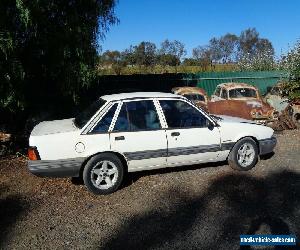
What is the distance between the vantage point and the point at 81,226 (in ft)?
17.5

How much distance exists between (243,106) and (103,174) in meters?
7.06

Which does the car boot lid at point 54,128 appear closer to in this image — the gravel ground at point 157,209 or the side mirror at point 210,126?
the gravel ground at point 157,209

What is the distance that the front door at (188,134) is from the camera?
272 inches

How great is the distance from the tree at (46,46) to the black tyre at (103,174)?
3123 mm

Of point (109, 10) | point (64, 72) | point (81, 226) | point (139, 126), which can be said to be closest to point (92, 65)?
point (64, 72)

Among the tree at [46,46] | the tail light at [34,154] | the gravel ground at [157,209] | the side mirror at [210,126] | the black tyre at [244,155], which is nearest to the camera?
the gravel ground at [157,209]

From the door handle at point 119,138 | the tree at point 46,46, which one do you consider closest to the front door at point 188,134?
the door handle at point 119,138

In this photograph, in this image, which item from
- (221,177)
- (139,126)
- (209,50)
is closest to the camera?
(139,126)

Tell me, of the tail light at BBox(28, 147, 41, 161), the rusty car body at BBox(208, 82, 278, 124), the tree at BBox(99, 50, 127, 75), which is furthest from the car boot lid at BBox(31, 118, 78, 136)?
the tree at BBox(99, 50, 127, 75)

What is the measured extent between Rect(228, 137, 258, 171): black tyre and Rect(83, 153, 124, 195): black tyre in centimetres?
235

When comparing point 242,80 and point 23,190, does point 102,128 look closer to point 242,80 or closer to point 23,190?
point 23,190

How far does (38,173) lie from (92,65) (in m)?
4.73

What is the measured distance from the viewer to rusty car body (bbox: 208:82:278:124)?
12.1 m

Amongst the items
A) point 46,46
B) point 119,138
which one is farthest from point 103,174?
point 46,46
